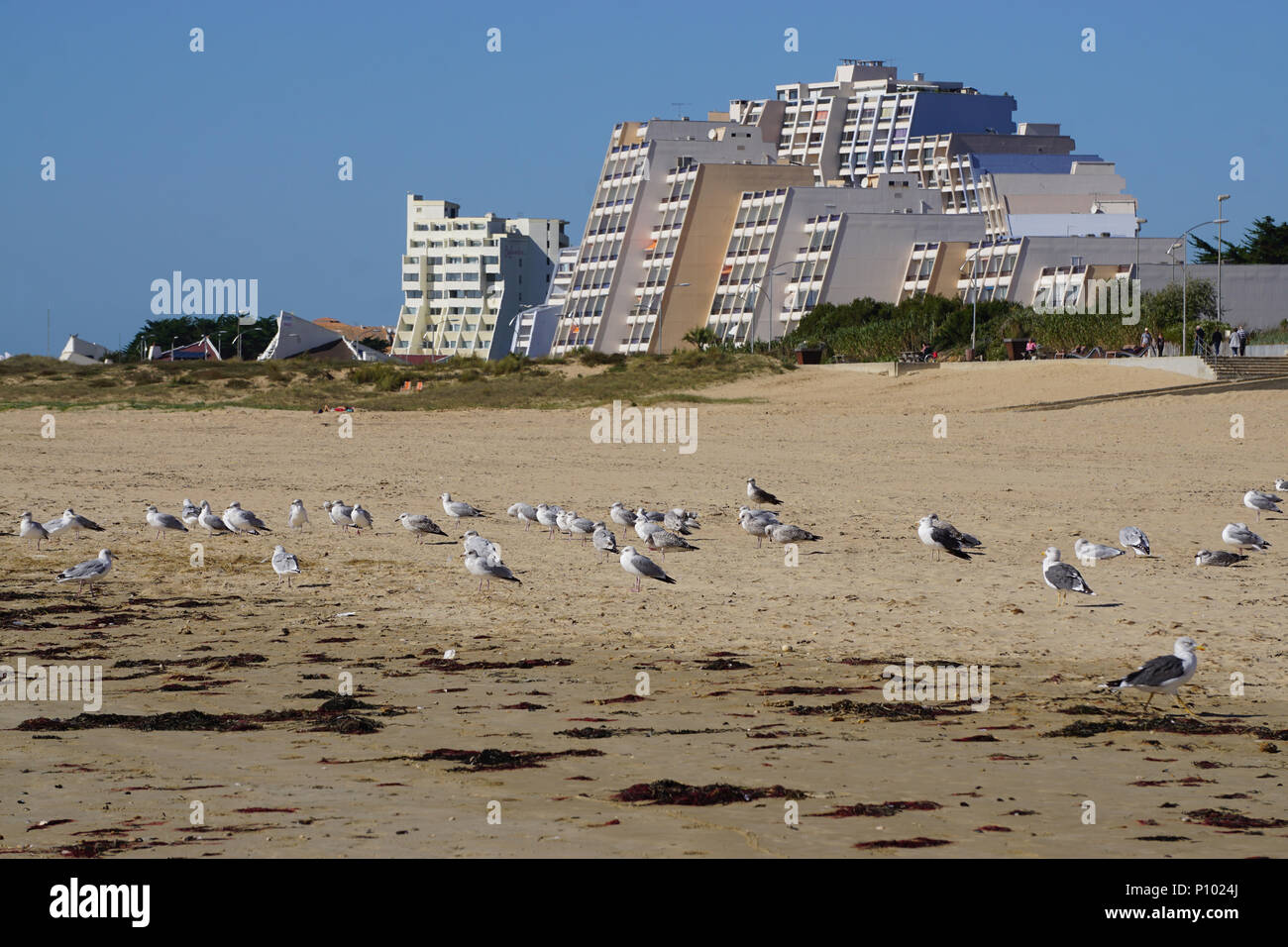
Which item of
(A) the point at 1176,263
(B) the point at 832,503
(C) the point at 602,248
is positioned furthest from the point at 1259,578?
(C) the point at 602,248

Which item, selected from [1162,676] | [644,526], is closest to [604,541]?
[644,526]

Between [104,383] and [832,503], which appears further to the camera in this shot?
[104,383]

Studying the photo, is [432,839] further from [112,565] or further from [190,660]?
[112,565]

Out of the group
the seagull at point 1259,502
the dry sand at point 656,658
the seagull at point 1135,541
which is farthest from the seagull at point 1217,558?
the seagull at point 1259,502

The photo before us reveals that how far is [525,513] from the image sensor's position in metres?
22.9

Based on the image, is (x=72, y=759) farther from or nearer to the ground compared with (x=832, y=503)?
nearer to the ground

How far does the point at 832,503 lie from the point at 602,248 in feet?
372

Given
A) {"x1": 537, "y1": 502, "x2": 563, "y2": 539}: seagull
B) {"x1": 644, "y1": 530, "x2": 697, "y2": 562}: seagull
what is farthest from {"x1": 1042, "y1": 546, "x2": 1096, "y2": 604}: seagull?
{"x1": 537, "y1": 502, "x2": 563, "y2": 539}: seagull

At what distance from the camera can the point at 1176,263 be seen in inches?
4375

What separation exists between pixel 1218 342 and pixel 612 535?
43577mm

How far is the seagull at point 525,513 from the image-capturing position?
22.8 metres

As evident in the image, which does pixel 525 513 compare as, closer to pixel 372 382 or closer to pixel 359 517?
pixel 359 517
